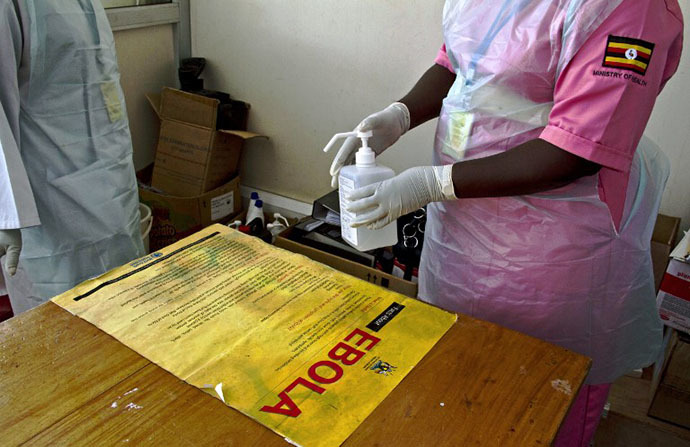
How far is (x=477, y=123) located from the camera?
1.04m

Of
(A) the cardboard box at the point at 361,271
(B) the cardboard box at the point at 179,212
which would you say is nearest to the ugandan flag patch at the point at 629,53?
(A) the cardboard box at the point at 361,271

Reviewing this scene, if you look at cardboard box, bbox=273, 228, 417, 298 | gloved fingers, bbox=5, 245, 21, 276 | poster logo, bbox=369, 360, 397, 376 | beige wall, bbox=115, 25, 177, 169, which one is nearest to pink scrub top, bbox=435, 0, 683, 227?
poster logo, bbox=369, 360, 397, 376

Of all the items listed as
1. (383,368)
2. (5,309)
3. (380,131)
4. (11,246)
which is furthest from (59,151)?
(383,368)

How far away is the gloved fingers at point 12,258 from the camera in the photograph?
4.55ft

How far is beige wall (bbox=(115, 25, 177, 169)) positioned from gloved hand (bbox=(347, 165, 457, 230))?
1891 mm

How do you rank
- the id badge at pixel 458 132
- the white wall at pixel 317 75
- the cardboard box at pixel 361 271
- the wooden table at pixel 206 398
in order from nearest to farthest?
the wooden table at pixel 206 398 < the id badge at pixel 458 132 < the cardboard box at pixel 361 271 < the white wall at pixel 317 75

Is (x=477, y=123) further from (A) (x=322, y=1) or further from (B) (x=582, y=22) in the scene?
(A) (x=322, y=1)

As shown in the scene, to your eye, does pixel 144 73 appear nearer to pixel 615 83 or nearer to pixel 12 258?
pixel 12 258

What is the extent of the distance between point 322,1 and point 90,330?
184 cm

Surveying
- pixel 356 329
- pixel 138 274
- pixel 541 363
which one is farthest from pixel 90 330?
pixel 541 363

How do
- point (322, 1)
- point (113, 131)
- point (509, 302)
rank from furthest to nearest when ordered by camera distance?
point (322, 1) → point (113, 131) → point (509, 302)

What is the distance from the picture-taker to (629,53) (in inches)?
31.7

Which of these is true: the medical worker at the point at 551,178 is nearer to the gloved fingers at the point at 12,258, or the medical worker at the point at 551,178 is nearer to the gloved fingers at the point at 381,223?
the gloved fingers at the point at 381,223

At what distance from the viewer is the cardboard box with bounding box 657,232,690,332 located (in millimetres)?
1627
